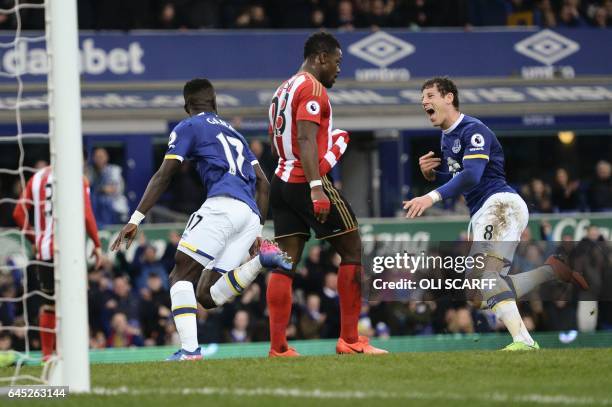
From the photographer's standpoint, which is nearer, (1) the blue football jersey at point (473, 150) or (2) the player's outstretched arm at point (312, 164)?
(2) the player's outstretched arm at point (312, 164)

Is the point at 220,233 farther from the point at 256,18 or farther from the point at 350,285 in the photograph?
the point at 256,18

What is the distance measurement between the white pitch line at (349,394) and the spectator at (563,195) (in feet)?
45.6

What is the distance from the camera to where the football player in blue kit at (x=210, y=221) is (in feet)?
30.6

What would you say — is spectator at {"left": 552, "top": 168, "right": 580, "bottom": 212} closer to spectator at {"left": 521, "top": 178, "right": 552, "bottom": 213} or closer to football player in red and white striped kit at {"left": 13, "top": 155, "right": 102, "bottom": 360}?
spectator at {"left": 521, "top": 178, "right": 552, "bottom": 213}

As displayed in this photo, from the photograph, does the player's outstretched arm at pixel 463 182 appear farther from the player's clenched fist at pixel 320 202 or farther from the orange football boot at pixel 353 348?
→ the orange football boot at pixel 353 348

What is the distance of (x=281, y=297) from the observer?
31.2ft

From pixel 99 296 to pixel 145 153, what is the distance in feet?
14.1

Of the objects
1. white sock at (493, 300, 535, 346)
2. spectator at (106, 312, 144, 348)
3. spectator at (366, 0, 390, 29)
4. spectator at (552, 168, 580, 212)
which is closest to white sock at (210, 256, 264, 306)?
white sock at (493, 300, 535, 346)

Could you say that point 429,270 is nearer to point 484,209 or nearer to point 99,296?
point 484,209

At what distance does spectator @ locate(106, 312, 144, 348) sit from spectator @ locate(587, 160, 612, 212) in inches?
313

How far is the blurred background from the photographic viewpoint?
1869cm

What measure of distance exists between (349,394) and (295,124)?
2.88 m

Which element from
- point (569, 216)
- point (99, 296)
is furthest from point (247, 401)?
point (569, 216)

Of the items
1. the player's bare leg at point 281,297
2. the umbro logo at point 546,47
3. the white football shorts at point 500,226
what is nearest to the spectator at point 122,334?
the player's bare leg at point 281,297
